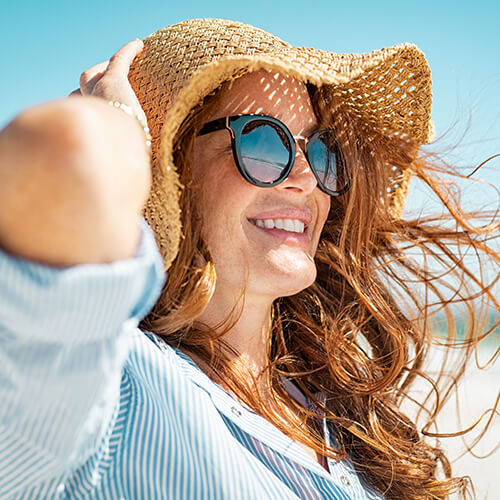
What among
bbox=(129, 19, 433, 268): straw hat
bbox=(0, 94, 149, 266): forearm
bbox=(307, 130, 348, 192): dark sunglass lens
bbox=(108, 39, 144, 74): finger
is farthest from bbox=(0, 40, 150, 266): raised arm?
bbox=(307, 130, 348, 192): dark sunglass lens

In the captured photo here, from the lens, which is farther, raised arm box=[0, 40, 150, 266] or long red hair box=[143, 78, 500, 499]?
long red hair box=[143, 78, 500, 499]

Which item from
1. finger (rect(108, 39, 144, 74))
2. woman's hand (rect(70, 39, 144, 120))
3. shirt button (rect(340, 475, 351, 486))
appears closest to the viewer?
woman's hand (rect(70, 39, 144, 120))

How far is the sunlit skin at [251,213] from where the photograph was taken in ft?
5.61

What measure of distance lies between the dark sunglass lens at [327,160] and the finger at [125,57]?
61 centimetres

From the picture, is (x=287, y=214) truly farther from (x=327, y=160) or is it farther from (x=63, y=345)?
(x=63, y=345)

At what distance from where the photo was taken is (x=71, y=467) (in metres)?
0.99

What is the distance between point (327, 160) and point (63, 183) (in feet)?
4.54

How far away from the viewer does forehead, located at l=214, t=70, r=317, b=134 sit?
66.5 inches

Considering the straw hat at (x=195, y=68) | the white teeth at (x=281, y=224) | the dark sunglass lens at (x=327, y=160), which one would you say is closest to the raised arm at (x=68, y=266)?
the straw hat at (x=195, y=68)

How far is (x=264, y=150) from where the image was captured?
1.67 m

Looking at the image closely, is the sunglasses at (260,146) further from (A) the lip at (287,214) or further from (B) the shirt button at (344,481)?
(B) the shirt button at (344,481)

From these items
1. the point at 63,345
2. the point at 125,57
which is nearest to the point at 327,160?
the point at 125,57

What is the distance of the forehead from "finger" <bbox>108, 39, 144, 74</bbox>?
29 cm

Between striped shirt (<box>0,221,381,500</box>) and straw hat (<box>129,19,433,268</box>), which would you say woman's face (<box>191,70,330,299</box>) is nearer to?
straw hat (<box>129,19,433,268</box>)
